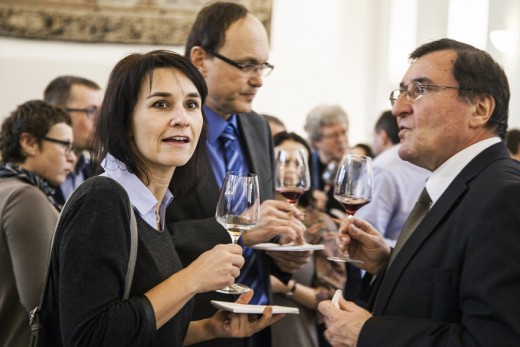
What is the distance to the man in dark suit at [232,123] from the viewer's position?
2822 mm

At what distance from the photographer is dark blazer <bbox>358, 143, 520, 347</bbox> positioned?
182 centimetres

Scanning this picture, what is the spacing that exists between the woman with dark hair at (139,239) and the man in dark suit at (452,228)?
0.43 metres

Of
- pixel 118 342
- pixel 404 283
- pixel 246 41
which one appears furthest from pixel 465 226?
pixel 246 41

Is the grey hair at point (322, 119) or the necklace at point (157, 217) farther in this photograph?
the grey hair at point (322, 119)

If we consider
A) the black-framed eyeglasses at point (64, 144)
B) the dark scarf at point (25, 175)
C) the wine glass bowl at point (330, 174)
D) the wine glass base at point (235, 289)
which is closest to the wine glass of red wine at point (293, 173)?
the wine glass base at point (235, 289)

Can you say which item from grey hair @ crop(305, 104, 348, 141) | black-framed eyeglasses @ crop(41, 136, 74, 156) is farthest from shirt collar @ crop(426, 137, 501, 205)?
grey hair @ crop(305, 104, 348, 141)

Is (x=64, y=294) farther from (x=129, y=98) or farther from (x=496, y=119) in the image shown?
(x=496, y=119)

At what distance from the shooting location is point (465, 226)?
78.5 inches

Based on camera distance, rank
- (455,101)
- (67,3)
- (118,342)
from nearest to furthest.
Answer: (118,342) → (455,101) → (67,3)

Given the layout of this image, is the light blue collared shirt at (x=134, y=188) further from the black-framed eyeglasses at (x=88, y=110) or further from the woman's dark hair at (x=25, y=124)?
the black-framed eyeglasses at (x=88, y=110)

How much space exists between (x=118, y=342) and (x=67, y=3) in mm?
7593

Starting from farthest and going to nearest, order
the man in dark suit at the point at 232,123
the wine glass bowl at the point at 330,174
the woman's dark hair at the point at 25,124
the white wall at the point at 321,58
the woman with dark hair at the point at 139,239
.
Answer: the white wall at the point at 321,58 → the wine glass bowl at the point at 330,174 → the woman's dark hair at the point at 25,124 → the man in dark suit at the point at 232,123 → the woman with dark hair at the point at 139,239

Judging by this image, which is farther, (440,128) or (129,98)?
(440,128)

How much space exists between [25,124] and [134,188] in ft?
5.74
